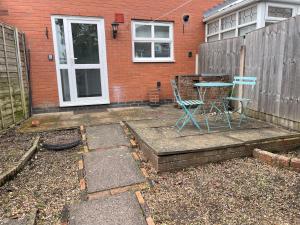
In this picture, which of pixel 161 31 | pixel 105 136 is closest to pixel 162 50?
pixel 161 31

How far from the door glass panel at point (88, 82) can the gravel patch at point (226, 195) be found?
392cm

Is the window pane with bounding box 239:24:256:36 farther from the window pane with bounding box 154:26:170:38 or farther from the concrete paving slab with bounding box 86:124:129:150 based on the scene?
the concrete paving slab with bounding box 86:124:129:150

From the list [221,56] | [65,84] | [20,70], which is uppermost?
[221,56]

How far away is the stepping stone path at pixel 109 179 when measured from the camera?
2072 mm

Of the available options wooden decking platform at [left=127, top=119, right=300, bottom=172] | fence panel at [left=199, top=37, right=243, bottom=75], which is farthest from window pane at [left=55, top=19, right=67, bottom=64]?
fence panel at [left=199, top=37, right=243, bottom=75]

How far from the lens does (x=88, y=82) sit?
20.9 feet

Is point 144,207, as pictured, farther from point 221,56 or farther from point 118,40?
point 118,40

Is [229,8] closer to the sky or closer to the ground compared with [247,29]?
closer to the sky

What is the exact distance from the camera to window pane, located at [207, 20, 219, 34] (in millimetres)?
6814

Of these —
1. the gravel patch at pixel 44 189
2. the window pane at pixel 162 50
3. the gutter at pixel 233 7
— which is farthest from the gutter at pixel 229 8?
the gravel patch at pixel 44 189

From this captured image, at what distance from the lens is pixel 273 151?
3439mm

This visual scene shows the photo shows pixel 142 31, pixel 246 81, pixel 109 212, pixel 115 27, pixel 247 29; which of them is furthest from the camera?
pixel 142 31

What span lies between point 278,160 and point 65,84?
5.31 meters

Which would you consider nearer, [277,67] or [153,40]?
[277,67]
